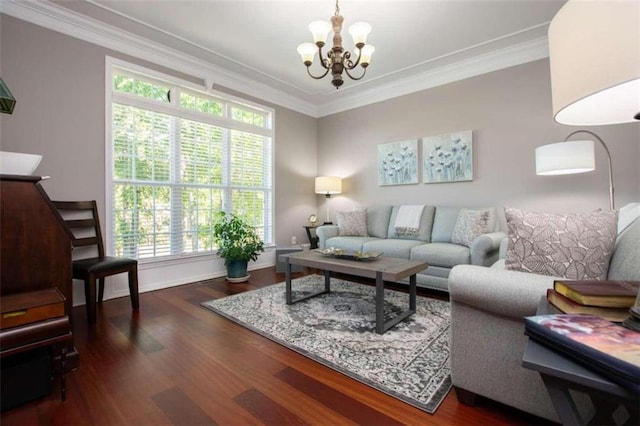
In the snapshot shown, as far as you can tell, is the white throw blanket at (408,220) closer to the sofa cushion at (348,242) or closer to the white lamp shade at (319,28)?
the sofa cushion at (348,242)

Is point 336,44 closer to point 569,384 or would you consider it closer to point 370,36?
point 370,36

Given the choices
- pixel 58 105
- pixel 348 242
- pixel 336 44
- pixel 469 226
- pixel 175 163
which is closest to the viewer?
pixel 336 44

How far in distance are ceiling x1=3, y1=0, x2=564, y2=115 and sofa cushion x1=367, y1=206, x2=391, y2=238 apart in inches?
71.6

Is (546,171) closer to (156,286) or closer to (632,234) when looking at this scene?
(632,234)

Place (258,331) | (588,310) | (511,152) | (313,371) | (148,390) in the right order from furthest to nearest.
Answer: (511,152)
(258,331)
(313,371)
(148,390)
(588,310)

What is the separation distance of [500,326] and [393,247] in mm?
2231

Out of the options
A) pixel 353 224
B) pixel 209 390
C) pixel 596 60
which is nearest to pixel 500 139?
pixel 353 224

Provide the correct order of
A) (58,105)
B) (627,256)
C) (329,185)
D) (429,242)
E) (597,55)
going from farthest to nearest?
(329,185) → (429,242) → (58,105) → (627,256) → (597,55)

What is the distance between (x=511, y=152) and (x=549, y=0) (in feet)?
4.93

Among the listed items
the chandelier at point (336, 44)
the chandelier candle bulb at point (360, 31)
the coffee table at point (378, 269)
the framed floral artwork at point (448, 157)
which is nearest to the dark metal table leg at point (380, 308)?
the coffee table at point (378, 269)

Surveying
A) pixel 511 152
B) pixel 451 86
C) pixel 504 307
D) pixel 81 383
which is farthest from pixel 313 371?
pixel 451 86

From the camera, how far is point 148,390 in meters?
1.59

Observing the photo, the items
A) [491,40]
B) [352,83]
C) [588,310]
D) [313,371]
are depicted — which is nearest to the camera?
[588,310]

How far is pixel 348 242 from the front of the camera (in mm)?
3975
